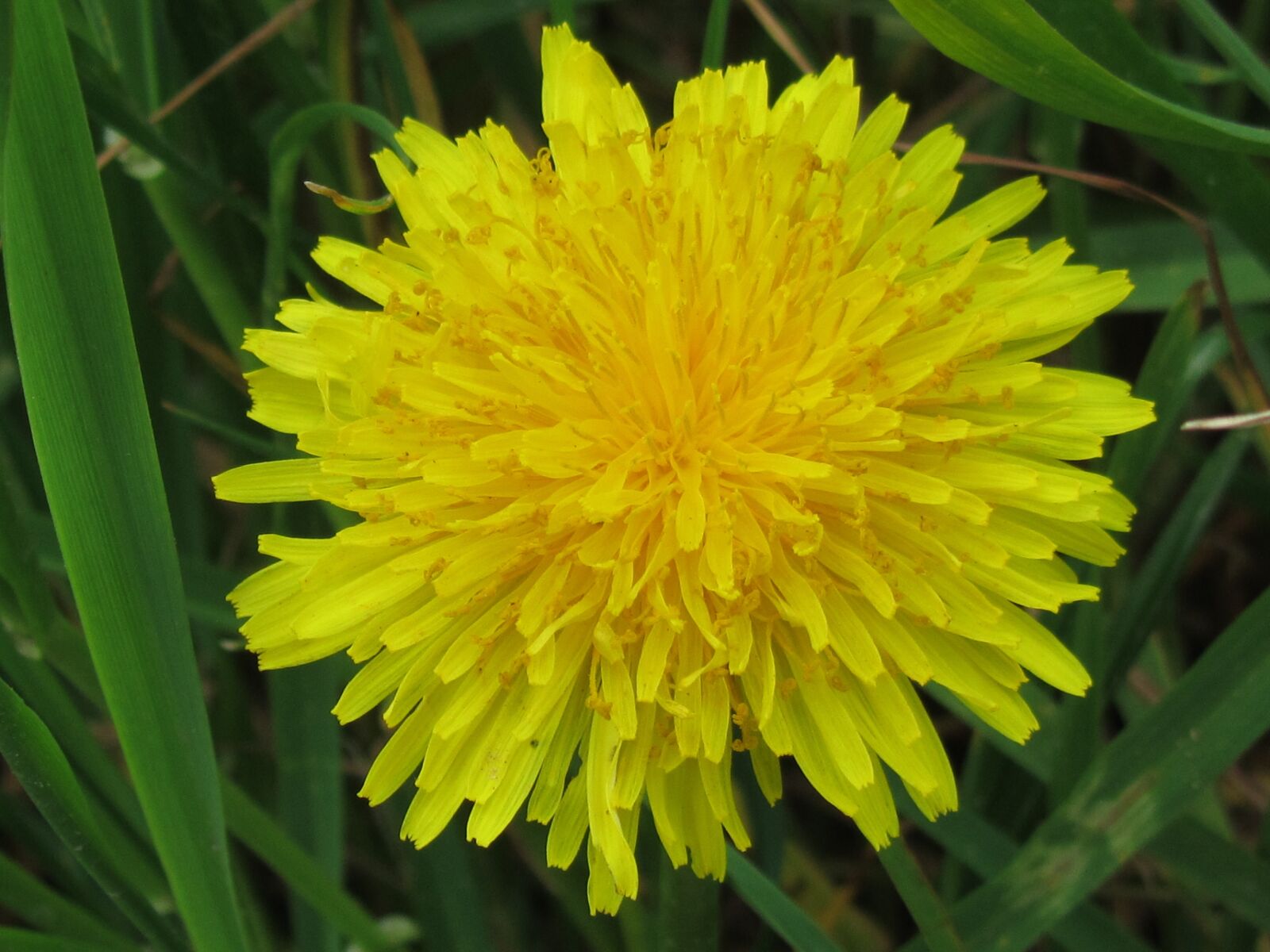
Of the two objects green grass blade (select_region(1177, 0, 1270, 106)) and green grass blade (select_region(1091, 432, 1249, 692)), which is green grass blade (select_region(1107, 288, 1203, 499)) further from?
green grass blade (select_region(1177, 0, 1270, 106))

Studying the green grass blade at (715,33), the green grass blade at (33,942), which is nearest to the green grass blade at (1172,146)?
the green grass blade at (715,33)

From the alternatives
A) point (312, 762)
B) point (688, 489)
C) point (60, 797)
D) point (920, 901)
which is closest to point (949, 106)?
point (688, 489)

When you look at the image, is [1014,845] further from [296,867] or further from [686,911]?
[296,867]

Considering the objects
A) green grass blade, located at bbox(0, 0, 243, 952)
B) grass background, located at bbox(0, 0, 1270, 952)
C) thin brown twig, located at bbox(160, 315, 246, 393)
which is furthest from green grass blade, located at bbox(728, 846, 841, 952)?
thin brown twig, located at bbox(160, 315, 246, 393)

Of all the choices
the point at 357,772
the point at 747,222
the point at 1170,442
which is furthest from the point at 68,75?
the point at 1170,442

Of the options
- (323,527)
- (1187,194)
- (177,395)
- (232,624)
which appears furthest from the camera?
(1187,194)

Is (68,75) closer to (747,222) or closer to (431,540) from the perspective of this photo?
(431,540)

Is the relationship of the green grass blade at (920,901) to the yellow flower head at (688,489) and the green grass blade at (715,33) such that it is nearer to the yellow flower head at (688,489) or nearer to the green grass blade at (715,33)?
the yellow flower head at (688,489)
